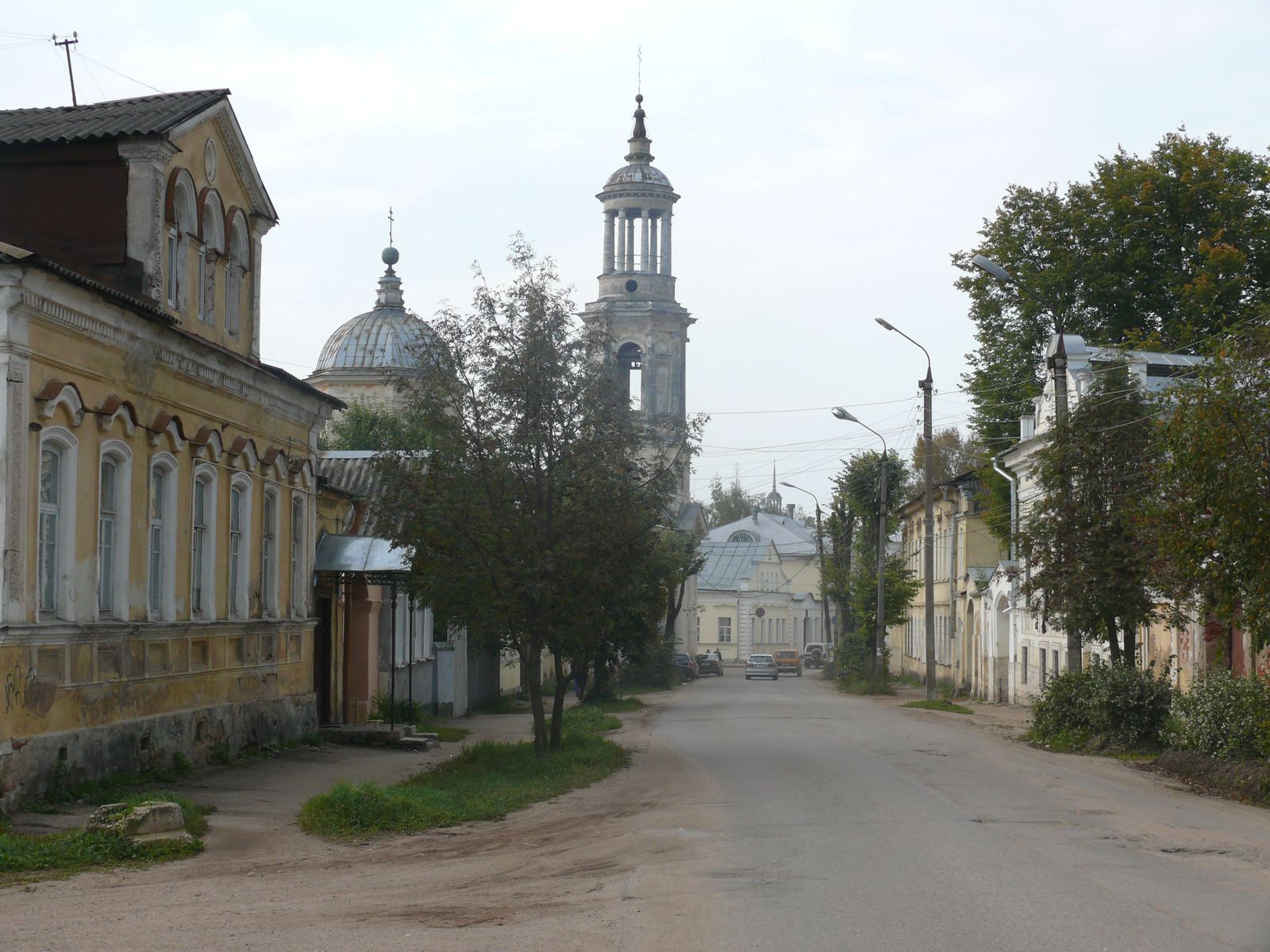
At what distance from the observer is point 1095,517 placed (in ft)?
76.9

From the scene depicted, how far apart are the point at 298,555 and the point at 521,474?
19.6 ft

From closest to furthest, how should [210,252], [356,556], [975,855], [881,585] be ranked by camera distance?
1. [975,855]
2. [210,252]
3. [356,556]
4. [881,585]

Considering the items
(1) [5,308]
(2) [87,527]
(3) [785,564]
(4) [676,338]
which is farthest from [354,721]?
(3) [785,564]

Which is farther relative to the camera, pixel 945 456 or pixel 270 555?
pixel 945 456

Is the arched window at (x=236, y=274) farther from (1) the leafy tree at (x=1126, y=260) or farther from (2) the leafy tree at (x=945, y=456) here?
(2) the leafy tree at (x=945, y=456)

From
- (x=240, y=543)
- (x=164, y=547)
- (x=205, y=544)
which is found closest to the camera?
(x=164, y=547)

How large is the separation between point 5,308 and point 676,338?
57.3 metres

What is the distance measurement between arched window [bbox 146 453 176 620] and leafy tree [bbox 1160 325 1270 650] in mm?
11926

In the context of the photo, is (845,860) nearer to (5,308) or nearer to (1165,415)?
(5,308)

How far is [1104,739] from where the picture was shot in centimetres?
2311

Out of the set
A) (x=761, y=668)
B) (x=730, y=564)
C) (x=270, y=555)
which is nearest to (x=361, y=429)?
(x=270, y=555)

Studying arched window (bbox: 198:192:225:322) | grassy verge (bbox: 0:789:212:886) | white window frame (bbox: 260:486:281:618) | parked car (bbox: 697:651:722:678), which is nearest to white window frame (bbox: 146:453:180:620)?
arched window (bbox: 198:192:225:322)

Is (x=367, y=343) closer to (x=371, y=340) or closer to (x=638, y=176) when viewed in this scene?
(x=371, y=340)

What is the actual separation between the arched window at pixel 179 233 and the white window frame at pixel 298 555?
536 cm
